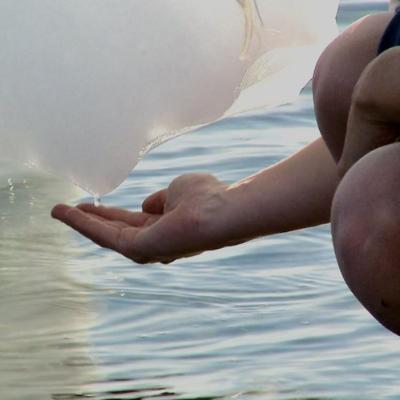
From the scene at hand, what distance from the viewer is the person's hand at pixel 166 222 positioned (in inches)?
72.2

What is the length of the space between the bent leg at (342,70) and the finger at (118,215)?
0.46 m

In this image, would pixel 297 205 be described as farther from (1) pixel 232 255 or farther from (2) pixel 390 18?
(1) pixel 232 255

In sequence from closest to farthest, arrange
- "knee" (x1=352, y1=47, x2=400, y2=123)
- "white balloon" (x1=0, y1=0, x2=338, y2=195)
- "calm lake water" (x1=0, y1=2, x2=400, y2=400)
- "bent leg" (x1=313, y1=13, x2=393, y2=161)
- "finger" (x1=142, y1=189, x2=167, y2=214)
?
1. "knee" (x1=352, y1=47, x2=400, y2=123)
2. "bent leg" (x1=313, y1=13, x2=393, y2=161)
3. "calm lake water" (x1=0, y1=2, x2=400, y2=400)
4. "white balloon" (x1=0, y1=0, x2=338, y2=195)
5. "finger" (x1=142, y1=189, x2=167, y2=214)

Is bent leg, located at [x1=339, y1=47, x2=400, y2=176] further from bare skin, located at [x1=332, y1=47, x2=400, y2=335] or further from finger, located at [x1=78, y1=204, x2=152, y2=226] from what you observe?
finger, located at [x1=78, y1=204, x2=152, y2=226]

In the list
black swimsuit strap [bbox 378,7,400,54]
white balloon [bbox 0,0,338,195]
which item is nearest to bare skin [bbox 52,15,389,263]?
white balloon [bbox 0,0,338,195]

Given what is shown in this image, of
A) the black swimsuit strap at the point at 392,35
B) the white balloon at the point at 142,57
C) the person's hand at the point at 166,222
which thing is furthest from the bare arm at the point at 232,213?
the black swimsuit strap at the point at 392,35

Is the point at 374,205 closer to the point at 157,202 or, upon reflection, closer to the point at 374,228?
the point at 374,228

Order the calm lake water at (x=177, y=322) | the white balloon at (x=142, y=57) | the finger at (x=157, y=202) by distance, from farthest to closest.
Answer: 1. the finger at (x=157, y=202)
2. the white balloon at (x=142, y=57)
3. the calm lake water at (x=177, y=322)

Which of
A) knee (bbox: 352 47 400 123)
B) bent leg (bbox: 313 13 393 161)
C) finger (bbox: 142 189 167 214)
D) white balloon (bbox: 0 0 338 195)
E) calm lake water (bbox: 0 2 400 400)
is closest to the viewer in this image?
knee (bbox: 352 47 400 123)

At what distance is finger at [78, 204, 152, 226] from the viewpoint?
1.99 metres

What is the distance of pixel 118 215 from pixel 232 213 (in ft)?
0.82

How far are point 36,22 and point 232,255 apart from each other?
626 mm

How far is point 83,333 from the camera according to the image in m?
2.00

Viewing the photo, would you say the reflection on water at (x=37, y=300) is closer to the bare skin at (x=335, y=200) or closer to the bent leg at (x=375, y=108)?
the bare skin at (x=335, y=200)
